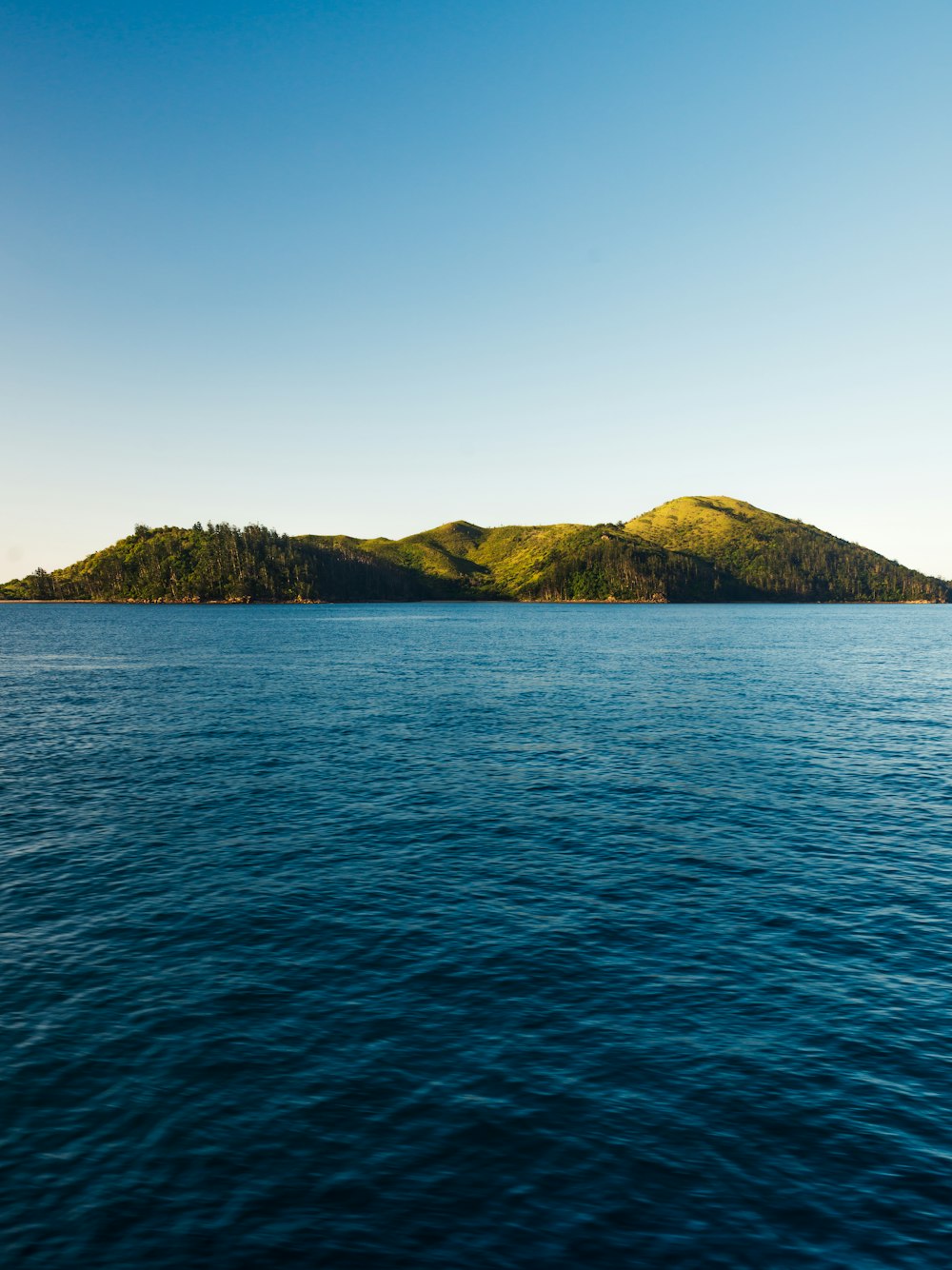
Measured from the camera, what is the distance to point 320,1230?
14.4 m

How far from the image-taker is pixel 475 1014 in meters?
21.8

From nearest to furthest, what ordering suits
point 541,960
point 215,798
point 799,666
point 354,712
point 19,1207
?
point 19,1207
point 541,960
point 215,798
point 354,712
point 799,666

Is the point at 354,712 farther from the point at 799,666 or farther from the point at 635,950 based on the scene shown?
the point at 799,666

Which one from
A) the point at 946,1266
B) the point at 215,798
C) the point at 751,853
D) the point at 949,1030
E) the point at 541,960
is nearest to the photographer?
the point at 946,1266

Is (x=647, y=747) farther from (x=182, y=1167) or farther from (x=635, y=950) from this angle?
(x=182, y=1167)

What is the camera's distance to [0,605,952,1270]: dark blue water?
14852 millimetres

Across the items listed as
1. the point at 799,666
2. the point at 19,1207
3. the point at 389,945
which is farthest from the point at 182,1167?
the point at 799,666

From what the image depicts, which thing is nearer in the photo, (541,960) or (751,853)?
(541,960)

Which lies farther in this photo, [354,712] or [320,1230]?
[354,712]

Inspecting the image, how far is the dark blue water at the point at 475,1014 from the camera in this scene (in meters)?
14.9

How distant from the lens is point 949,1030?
2098 cm

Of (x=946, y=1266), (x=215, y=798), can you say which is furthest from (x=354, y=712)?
(x=946, y=1266)

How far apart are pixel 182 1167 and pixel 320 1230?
3.75 m

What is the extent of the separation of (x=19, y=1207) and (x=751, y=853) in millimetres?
31218
